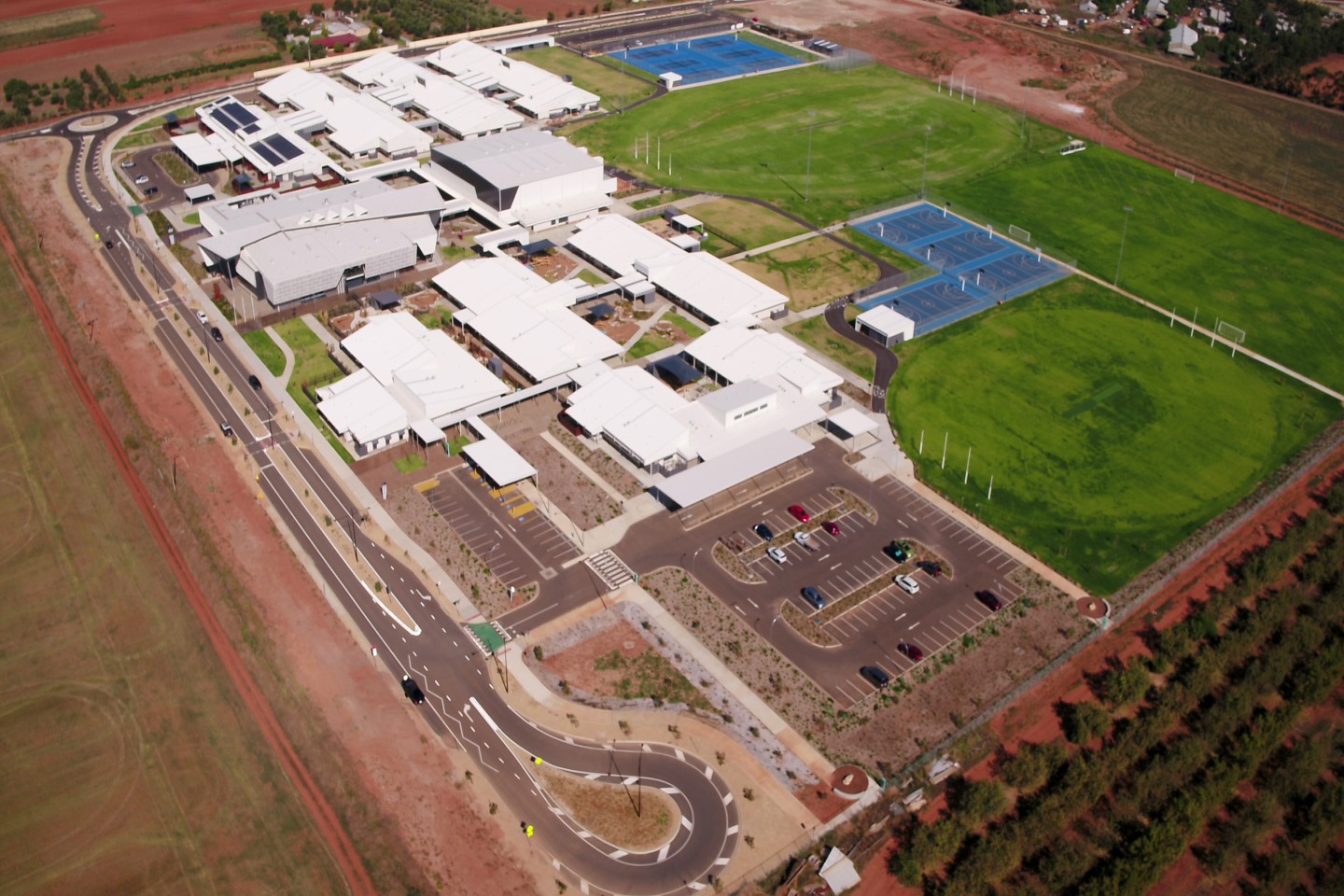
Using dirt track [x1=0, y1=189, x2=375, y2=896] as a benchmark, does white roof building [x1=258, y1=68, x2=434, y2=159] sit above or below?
above

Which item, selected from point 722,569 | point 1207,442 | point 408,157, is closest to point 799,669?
point 722,569

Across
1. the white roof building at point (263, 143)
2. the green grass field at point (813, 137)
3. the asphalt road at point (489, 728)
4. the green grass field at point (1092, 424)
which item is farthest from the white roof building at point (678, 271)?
the asphalt road at point (489, 728)

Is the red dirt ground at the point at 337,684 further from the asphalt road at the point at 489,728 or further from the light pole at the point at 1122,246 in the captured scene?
the light pole at the point at 1122,246

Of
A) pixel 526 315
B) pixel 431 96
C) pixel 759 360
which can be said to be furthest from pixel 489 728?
pixel 431 96

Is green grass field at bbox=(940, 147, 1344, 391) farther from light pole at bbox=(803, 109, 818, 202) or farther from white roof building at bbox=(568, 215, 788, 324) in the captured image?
white roof building at bbox=(568, 215, 788, 324)

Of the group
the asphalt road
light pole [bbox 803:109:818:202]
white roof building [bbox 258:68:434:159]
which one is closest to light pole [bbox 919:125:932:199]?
light pole [bbox 803:109:818:202]

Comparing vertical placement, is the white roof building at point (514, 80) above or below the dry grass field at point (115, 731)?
above

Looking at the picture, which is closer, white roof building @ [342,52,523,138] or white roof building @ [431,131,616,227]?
white roof building @ [431,131,616,227]
